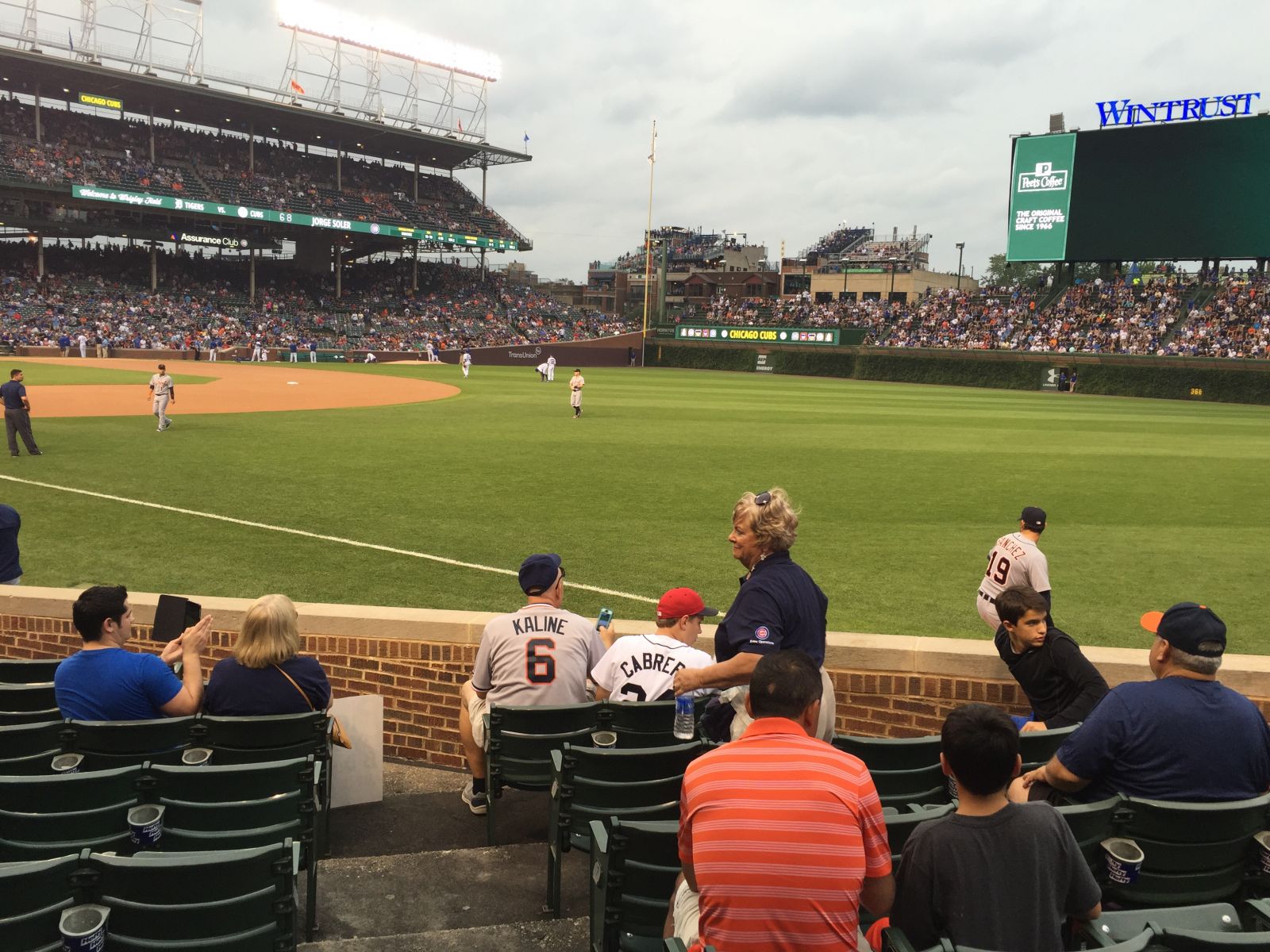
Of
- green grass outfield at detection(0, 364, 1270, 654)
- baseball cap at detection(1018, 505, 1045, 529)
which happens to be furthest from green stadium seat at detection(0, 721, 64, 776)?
baseball cap at detection(1018, 505, 1045, 529)

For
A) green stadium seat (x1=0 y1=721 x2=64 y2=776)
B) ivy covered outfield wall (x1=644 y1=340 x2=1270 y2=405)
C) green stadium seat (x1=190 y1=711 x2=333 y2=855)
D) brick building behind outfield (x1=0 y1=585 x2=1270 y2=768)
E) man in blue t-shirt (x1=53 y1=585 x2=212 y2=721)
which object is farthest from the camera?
ivy covered outfield wall (x1=644 y1=340 x2=1270 y2=405)

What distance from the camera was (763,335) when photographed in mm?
70875

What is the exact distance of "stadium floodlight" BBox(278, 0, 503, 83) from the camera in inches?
2919

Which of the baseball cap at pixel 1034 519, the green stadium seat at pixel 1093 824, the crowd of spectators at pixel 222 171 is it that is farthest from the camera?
the crowd of spectators at pixel 222 171

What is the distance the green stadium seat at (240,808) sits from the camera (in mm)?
3879

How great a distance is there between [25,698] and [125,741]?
53.6 inches

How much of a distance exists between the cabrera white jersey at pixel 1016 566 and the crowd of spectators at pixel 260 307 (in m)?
60.3

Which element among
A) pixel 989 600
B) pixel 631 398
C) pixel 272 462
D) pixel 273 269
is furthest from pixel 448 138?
pixel 989 600

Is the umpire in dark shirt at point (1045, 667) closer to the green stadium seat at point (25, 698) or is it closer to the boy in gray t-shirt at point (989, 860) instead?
the boy in gray t-shirt at point (989, 860)

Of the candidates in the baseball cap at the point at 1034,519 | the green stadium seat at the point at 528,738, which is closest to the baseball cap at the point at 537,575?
the green stadium seat at the point at 528,738

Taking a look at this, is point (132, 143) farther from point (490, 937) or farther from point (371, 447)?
point (490, 937)

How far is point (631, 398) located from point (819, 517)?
83.3 ft

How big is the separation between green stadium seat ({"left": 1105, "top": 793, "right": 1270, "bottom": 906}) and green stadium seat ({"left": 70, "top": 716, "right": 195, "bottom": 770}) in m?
4.32

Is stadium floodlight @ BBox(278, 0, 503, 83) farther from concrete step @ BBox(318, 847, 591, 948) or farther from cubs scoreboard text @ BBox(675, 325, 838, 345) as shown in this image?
concrete step @ BBox(318, 847, 591, 948)
